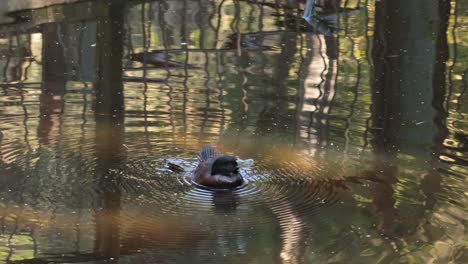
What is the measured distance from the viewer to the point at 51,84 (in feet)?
26.7

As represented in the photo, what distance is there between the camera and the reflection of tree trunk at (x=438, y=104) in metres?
5.73

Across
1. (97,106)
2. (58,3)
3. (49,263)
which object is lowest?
(49,263)

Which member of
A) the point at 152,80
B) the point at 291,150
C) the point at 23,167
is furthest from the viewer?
the point at 152,80

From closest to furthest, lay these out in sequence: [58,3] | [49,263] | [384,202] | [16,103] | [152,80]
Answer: [49,263]
[384,202]
[16,103]
[152,80]
[58,3]

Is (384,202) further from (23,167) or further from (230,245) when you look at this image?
(23,167)

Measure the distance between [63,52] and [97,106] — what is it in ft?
7.15

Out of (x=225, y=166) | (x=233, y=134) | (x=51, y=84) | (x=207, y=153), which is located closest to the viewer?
(x=225, y=166)

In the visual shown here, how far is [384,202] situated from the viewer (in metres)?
5.49

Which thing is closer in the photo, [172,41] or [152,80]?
[152,80]

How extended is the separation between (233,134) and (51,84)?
7.31 feet

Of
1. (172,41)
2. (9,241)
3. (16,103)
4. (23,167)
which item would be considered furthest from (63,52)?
(9,241)

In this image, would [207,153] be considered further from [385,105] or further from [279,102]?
[385,105]

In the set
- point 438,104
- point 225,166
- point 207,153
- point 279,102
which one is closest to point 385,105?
point 438,104

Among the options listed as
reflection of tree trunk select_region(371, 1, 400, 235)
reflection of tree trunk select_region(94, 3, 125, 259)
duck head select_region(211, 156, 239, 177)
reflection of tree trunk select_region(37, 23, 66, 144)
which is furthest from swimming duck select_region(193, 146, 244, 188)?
reflection of tree trunk select_region(37, 23, 66, 144)
